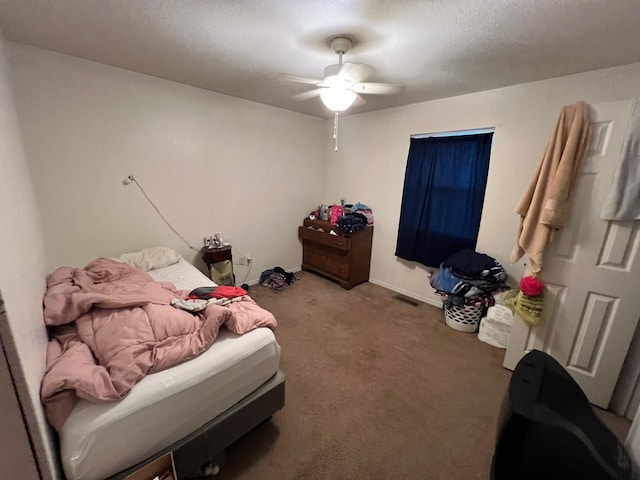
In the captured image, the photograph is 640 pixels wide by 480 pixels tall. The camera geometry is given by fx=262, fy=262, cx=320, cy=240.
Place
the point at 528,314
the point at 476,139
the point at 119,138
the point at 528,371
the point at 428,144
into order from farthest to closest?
the point at 428,144, the point at 476,139, the point at 119,138, the point at 528,314, the point at 528,371

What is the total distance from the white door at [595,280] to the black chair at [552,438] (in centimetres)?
111

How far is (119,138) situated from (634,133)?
3694 millimetres

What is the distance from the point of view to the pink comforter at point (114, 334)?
3.17 ft

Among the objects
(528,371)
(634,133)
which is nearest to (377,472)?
(528,371)

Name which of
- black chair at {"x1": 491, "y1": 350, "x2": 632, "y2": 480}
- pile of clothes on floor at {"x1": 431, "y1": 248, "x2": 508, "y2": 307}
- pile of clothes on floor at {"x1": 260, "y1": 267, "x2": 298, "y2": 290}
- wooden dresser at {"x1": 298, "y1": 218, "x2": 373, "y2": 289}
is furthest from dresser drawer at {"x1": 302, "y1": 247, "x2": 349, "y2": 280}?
black chair at {"x1": 491, "y1": 350, "x2": 632, "y2": 480}

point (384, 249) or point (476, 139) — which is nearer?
point (476, 139)

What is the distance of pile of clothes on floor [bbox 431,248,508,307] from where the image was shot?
244 cm

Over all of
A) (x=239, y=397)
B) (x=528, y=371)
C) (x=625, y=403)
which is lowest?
(x=625, y=403)

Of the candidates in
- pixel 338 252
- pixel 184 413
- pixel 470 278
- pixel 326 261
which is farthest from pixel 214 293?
pixel 470 278

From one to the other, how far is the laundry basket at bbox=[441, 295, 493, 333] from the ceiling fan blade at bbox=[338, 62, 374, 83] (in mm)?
2142

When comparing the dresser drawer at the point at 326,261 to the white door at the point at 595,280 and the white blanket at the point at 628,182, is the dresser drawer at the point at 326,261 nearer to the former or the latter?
the white door at the point at 595,280

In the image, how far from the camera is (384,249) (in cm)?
355

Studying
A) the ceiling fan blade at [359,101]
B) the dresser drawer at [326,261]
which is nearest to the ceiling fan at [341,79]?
the ceiling fan blade at [359,101]

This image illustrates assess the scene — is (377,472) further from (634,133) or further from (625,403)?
(634,133)
